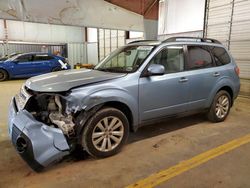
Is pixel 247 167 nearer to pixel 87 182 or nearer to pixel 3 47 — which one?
pixel 87 182

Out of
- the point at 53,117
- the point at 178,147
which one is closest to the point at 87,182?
the point at 53,117

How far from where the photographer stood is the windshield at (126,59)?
3.28 m

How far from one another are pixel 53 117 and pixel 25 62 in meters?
8.95

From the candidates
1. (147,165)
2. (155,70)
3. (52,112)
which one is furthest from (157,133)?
(52,112)

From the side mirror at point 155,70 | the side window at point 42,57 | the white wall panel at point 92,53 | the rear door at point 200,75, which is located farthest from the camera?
the white wall panel at point 92,53

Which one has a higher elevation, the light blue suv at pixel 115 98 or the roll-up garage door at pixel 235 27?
the roll-up garage door at pixel 235 27

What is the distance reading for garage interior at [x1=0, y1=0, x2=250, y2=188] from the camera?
2.46 meters

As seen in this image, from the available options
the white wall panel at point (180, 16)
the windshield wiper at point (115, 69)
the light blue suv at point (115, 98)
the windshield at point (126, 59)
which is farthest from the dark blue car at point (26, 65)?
the light blue suv at point (115, 98)

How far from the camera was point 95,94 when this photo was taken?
2.71m

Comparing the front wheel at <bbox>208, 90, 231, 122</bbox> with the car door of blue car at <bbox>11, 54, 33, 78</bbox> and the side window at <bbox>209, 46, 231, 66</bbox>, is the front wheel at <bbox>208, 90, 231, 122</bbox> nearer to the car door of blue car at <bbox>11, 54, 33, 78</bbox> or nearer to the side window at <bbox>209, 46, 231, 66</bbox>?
the side window at <bbox>209, 46, 231, 66</bbox>

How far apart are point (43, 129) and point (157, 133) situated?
1.98 metres

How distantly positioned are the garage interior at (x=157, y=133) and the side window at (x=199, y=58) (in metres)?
1.13

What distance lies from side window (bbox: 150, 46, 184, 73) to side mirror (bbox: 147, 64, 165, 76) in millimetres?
179

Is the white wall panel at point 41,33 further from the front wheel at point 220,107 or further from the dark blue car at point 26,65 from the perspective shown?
the front wheel at point 220,107
